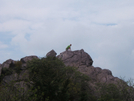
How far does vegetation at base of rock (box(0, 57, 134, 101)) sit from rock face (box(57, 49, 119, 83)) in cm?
389

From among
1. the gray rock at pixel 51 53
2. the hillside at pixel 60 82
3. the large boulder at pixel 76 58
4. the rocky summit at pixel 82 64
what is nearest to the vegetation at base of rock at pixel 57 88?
the hillside at pixel 60 82

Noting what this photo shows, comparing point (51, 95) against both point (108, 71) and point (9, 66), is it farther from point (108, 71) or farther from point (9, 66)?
point (108, 71)

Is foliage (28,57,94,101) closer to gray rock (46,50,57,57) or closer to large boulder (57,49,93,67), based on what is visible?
large boulder (57,49,93,67)

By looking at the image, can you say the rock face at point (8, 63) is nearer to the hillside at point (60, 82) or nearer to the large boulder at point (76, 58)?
the hillside at point (60, 82)

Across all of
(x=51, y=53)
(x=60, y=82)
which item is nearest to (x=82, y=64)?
(x=51, y=53)

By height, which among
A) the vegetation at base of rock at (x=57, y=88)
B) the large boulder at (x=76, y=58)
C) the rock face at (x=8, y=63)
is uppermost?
the large boulder at (x=76, y=58)

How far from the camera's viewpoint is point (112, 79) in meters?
40.8

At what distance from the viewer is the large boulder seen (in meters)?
44.5

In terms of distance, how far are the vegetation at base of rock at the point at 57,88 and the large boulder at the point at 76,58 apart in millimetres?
7088

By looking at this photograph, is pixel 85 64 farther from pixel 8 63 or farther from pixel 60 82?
pixel 60 82

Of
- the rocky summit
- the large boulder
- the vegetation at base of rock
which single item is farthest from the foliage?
the large boulder

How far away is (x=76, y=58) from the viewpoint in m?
45.4

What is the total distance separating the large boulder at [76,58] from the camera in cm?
4450

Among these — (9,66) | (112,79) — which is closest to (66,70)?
(112,79)
